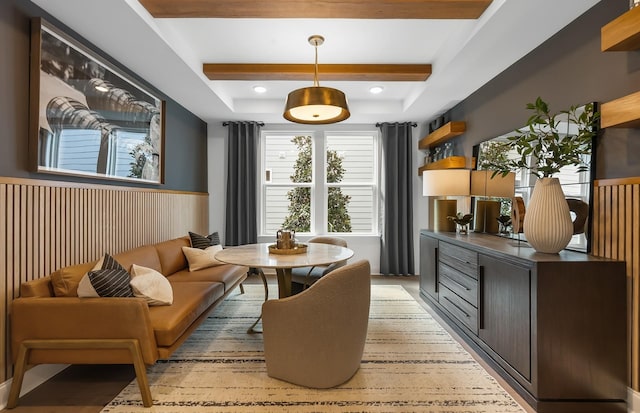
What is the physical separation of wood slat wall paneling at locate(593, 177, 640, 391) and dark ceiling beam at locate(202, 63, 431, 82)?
2058 mm

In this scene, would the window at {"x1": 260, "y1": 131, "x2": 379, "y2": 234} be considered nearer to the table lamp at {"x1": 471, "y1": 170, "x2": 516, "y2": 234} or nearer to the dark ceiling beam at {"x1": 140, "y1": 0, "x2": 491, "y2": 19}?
the table lamp at {"x1": 471, "y1": 170, "x2": 516, "y2": 234}

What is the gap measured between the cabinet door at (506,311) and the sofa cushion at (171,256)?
111 inches

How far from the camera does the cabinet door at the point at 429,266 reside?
3.35 meters

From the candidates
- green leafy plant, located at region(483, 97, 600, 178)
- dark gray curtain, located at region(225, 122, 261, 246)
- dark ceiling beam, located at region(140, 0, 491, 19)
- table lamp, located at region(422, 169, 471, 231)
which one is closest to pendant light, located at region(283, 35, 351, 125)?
dark ceiling beam, located at region(140, 0, 491, 19)

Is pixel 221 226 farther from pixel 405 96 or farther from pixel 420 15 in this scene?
pixel 420 15

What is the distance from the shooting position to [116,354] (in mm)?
1832

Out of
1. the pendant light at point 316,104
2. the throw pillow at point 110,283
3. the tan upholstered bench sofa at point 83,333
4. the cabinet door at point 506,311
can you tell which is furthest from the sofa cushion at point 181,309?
the cabinet door at point 506,311

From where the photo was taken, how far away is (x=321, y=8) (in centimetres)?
220

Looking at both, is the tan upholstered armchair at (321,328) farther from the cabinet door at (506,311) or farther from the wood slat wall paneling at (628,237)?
the wood slat wall paneling at (628,237)

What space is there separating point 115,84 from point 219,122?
2.28 metres

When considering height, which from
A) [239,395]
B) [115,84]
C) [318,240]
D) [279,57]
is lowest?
[239,395]

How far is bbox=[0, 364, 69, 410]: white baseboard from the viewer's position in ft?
5.93

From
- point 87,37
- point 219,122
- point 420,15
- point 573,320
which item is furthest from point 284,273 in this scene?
point 219,122

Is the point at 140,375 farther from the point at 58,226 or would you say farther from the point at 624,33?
the point at 624,33
